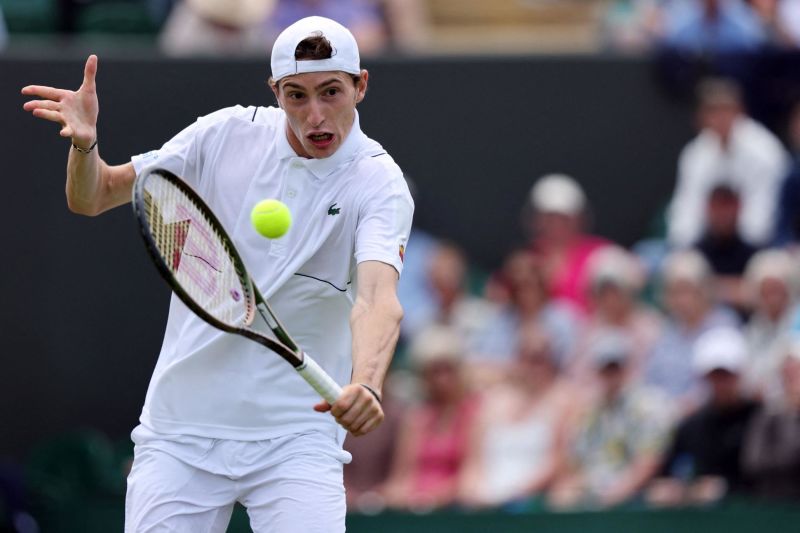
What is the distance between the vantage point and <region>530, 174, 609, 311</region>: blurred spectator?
920 cm

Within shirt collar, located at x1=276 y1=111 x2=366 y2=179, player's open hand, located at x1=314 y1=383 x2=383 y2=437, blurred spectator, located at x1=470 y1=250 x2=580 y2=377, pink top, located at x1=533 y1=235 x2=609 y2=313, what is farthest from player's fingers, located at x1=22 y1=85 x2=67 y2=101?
pink top, located at x1=533 y1=235 x2=609 y2=313

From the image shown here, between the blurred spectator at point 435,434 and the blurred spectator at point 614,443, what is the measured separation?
0.58 metres

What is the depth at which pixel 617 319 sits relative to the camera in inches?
341

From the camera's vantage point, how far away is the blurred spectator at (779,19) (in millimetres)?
10016

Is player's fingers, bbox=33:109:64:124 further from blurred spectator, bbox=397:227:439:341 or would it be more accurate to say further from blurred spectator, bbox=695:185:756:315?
blurred spectator, bbox=695:185:756:315

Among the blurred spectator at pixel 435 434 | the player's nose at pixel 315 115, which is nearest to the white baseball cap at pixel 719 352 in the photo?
the blurred spectator at pixel 435 434

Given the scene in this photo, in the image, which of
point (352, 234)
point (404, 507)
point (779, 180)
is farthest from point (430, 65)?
point (352, 234)

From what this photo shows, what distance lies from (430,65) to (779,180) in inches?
88.8

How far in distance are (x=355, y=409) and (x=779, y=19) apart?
6804 millimetres

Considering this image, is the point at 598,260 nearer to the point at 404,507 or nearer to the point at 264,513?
the point at 404,507

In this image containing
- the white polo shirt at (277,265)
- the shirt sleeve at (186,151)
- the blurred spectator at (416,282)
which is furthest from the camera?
the blurred spectator at (416,282)

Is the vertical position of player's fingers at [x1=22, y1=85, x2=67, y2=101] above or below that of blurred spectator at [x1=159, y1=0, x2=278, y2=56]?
below

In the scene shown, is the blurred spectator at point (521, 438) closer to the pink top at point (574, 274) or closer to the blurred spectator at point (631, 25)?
the pink top at point (574, 274)

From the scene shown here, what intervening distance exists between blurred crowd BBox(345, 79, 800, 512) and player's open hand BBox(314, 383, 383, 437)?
3.62m
